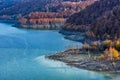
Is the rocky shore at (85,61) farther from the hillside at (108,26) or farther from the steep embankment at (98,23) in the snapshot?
the hillside at (108,26)

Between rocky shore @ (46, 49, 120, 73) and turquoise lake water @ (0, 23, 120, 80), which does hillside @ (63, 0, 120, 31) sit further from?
rocky shore @ (46, 49, 120, 73)

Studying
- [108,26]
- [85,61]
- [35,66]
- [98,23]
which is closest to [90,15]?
[98,23]

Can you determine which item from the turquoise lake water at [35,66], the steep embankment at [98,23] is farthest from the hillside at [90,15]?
the turquoise lake water at [35,66]

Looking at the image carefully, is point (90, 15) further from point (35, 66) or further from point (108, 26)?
point (35, 66)

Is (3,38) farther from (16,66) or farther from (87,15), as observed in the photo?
(16,66)

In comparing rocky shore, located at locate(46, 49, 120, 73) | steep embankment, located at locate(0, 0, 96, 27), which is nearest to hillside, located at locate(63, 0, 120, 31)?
steep embankment, located at locate(0, 0, 96, 27)

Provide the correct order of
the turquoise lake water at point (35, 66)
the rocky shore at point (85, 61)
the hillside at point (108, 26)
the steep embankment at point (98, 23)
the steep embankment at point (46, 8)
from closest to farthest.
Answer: the turquoise lake water at point (35, 66) → the rocky shore at point (85, 61) → the hillside at point (108, 26) → the steep embankment at point (98, 23) → the steep embankment at point (46, 8)

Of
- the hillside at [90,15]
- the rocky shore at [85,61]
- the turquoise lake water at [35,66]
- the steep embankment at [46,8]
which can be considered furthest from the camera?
the steep embankment at [46,8]

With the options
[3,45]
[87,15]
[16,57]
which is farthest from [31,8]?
[16,57]
